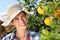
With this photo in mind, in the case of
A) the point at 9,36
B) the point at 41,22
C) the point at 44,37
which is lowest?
the point at 9,36

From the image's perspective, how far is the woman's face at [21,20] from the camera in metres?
1.05

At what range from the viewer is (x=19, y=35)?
1.08m

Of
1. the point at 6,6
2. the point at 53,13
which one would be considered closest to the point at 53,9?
the point at 53,13

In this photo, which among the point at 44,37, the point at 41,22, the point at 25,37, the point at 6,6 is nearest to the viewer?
the point at 44,37

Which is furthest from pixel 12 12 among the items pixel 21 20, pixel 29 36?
pixel 29 36

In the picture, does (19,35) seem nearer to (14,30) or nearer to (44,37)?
(14,30)

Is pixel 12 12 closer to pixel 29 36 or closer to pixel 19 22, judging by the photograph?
pixel 19 22

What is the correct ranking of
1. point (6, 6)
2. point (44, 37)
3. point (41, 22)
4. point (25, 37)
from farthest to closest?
point (6, 6) < point (25, 37) < point (41, 22) < point (44, 37)

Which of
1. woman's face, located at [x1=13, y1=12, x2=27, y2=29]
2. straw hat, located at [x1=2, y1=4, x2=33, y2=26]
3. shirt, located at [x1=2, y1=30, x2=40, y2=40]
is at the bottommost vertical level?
shirt, located at [x1=2, y1=30, x2=40, y2=40]

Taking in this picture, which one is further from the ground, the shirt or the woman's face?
the woman's face

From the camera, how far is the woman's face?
105 centimetres

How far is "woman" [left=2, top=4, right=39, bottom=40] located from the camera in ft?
3.39

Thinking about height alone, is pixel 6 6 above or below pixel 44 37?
below

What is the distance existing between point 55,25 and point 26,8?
732 mm
